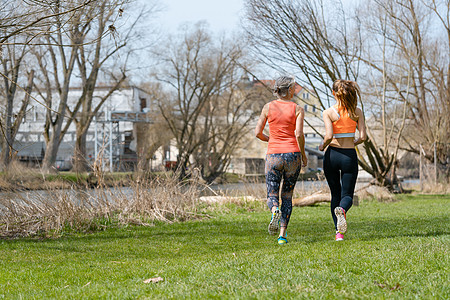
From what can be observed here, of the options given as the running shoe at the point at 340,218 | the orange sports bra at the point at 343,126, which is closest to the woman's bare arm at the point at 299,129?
the orange sports bra at the point at 343,126

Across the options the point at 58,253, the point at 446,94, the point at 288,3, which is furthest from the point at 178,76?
the point at 58,253

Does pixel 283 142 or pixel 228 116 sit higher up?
pixel 228 116

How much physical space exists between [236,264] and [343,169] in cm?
228

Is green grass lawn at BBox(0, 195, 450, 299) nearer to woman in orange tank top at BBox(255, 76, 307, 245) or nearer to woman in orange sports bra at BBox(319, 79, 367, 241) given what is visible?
woman in orange sports bra at BBox(319, 79, 367, 241)

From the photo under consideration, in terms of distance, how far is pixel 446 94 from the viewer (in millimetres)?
23328

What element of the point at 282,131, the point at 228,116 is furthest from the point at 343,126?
the point at 228,116

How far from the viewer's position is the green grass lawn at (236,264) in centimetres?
382

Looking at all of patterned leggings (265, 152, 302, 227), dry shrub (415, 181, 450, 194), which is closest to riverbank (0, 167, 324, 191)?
patterned leggings (265, 152, 302, 227)

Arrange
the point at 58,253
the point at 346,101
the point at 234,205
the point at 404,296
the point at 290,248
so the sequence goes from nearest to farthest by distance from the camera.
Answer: the point at 404,296
the point at 290,248
the point at 346,101
the point at 58,253
the point at 234,205

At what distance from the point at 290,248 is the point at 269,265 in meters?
1.46

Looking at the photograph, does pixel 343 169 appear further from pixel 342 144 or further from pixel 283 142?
pixel 283 142

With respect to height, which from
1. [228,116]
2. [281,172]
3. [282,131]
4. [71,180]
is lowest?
[71,180]

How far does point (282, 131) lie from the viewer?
6.42m

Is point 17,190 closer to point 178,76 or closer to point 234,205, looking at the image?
point 234,205
